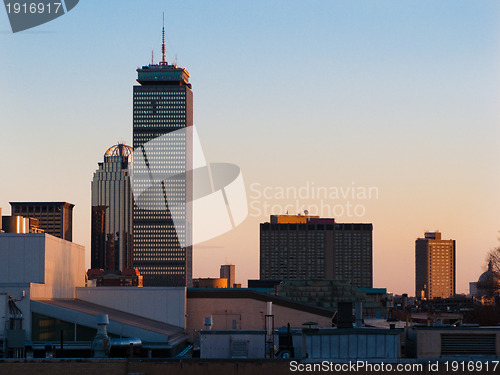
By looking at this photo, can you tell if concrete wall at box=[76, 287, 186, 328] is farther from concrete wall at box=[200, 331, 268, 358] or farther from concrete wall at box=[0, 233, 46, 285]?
concrete wall at box=[200, 331, 268, 358]

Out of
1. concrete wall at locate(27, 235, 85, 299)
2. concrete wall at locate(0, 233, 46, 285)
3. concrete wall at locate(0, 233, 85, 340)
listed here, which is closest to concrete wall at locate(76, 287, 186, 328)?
concrete wall at locate(27, 235, 85, 299)

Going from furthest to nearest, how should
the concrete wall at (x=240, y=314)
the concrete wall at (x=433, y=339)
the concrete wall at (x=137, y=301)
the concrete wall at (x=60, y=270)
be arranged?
the concrete wall at (x=240, y=314) → the concrete wall at (x=137, y=301) → the concrete wall at (x=60, y=270) → the concrete wall at (x=433, y=339)

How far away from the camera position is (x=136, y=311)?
98.6 m

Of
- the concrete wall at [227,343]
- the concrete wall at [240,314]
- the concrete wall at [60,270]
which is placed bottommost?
the concrete wall at [240,314]

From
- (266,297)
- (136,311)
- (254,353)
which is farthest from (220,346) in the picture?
(266,297)

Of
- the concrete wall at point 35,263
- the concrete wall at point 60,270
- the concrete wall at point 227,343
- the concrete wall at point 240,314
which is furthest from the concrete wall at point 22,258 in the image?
the concrete wall at point 227,343

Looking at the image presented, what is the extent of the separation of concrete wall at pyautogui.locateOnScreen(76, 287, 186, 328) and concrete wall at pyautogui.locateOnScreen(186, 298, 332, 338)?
7321 millimetres

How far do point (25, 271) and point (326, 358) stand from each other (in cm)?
4111

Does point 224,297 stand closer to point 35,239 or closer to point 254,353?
point 35,239

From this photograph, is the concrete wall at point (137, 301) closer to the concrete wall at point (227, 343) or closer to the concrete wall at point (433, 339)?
the concrete wall at point (227, 343)

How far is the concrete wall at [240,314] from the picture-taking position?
107062 mm

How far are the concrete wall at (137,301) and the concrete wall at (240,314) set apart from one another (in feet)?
24.0

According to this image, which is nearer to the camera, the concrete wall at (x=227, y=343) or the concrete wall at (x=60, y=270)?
the concrete wall at (x=227, y=343)

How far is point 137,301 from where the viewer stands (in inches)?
3885
